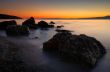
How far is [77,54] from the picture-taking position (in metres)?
12.2

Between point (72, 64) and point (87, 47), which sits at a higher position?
point (87, 47)

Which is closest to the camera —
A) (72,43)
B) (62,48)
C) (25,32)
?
(72,43)

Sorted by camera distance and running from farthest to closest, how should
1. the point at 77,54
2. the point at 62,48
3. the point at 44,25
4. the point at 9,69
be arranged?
the point at 44,25
the point at 62,48
the point at 77,54
the point at 9,69

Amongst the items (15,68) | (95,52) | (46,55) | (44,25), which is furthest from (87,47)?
(44,25)

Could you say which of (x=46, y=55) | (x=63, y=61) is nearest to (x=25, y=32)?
(x=46, y=55)

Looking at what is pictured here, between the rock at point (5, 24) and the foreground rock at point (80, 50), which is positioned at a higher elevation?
the foreground rock at point (80, 50)

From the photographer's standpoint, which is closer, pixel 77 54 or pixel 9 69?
pixel 9 69

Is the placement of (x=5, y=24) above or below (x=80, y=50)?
below

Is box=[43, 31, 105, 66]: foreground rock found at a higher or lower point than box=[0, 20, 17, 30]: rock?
higher

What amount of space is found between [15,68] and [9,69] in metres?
0.45

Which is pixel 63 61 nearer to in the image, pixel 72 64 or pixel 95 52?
pixel 72 64

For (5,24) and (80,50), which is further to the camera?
(5,24)

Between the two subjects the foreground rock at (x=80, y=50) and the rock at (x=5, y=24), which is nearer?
the foreground rock at (x=80, y=50)

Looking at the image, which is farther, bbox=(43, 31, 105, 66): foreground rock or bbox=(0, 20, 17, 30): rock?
bbox=(0, 20, 17, 30): rock
